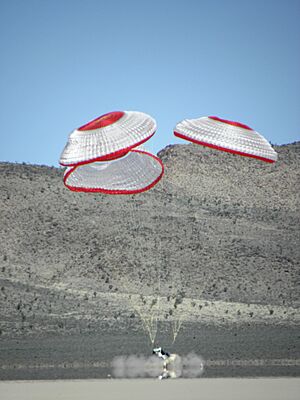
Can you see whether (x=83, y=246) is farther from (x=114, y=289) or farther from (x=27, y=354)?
(x=27, y=354)

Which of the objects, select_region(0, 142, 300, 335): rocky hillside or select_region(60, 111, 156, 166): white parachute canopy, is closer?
select_region(60, 111, 156, 166): white parachute canopy

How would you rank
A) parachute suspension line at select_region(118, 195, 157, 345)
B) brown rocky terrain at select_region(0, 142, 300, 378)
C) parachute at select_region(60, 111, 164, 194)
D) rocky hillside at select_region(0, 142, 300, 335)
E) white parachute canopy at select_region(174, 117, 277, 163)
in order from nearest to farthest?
parachute at select_region(60, 111, 164, 194)
white parachute canopy at select_region(174, 117, 277, 163)
parachute suspension line at select_region(118, 195, 157, 345)
brown rocky terrain at select_region(0, 142, 300, 378)
rocky hillside at select_region(0, 142, 300, 335)

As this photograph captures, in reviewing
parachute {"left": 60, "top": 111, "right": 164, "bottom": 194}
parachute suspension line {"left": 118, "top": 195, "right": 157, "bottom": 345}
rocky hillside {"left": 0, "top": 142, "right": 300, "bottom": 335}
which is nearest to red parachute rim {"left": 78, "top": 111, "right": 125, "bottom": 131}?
parachute {"left": 60, "top": 111, "right": 164, "bottom": 194}

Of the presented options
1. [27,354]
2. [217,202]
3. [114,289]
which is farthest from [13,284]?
[217,202]

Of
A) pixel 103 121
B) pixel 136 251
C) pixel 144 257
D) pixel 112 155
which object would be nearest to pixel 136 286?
pixel 144 257

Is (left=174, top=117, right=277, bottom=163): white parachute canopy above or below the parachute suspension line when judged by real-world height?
below

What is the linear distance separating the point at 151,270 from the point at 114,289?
5156mm

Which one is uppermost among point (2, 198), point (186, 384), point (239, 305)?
point (2, 198)

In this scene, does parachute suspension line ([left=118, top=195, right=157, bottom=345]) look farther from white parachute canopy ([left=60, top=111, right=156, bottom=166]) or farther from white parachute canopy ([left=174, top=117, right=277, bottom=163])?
white parachute canopy ([left=60, top=111, right=156, bottom=166])

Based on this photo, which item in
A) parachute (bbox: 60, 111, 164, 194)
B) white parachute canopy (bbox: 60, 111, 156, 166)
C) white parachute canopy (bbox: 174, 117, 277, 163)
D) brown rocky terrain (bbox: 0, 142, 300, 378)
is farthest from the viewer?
brown rocky terrain (bbox: 0, 142, 300, 378)

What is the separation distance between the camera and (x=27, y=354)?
55.7 m

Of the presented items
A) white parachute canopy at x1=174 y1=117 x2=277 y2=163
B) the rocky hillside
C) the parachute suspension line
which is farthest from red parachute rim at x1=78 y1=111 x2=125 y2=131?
the rocky hillside

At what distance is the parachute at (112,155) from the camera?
2761 centimetres

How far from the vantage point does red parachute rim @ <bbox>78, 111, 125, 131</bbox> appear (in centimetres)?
2853
